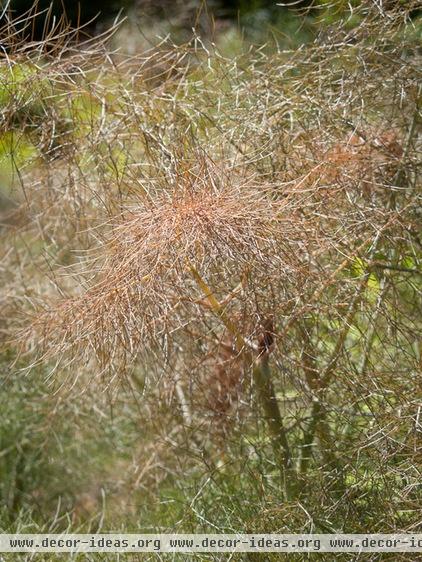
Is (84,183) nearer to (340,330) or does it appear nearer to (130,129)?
(130,129)

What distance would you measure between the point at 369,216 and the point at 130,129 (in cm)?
86

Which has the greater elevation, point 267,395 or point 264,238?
point 264,238

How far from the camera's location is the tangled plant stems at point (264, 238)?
2617 mm

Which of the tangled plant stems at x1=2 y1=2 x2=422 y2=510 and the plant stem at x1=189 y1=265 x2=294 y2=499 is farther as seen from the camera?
the plant stem at x1=189 y1=265 x2=294 y2=499

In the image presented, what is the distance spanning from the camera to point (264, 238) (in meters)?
2.62

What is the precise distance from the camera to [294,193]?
284 centimetres

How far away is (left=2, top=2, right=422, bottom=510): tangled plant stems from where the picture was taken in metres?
2.62

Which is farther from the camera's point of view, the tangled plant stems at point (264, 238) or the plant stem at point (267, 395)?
the plant stem at point (267, 395)

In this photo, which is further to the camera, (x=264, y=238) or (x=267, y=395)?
(x=267, y=395)

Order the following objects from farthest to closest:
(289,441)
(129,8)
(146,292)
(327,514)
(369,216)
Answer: (129,8) → (289,441) → (369,216) → (327,514) → (146,292)

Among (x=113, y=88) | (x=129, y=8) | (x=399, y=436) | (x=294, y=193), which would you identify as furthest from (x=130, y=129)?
(x=129, y=8)

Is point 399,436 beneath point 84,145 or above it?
beneath

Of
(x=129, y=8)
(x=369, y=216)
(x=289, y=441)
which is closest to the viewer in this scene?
(x=369, y=216)

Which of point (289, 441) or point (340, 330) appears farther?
point (289, 441)
